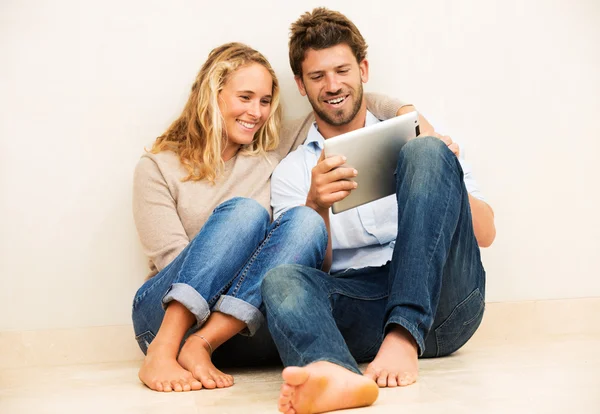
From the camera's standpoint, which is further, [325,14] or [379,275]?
[325,14]

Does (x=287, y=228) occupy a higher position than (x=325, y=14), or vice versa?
(x=325, y=14)

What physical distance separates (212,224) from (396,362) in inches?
20.6

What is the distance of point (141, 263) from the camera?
2197mm

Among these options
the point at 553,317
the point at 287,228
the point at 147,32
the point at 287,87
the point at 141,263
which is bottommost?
the point at 553,317

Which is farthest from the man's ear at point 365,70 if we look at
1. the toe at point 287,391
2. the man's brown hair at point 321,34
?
the toe at point 287,391

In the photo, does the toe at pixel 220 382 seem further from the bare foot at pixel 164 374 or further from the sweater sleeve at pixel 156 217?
the sweater sleeve at pixel 156 217

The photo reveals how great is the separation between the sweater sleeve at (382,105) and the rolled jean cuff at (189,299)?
84 cm

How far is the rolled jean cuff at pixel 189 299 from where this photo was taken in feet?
5.16

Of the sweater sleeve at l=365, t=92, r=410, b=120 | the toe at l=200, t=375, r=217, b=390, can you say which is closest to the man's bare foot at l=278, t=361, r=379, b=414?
Result: the toe at l=200, t=375, r=217, b=390

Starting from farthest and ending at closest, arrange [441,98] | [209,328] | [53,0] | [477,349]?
[441,98] → [53,0] → [477,349] → [209,328]

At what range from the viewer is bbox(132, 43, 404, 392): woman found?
1588mm

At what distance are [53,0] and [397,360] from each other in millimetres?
1441

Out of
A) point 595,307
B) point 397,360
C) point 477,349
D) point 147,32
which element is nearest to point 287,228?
point 397,360

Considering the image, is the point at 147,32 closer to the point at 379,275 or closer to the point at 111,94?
the point at 111,94
